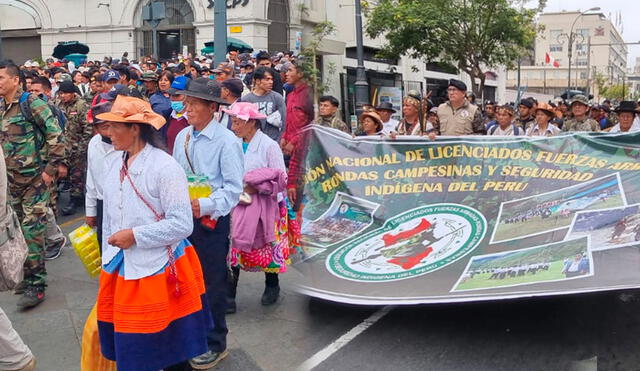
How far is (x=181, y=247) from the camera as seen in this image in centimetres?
338

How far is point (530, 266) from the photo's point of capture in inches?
179

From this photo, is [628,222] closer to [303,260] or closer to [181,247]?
[303,260]

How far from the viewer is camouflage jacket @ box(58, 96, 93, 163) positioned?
8.89 meters

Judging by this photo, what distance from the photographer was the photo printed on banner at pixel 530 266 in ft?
14.5

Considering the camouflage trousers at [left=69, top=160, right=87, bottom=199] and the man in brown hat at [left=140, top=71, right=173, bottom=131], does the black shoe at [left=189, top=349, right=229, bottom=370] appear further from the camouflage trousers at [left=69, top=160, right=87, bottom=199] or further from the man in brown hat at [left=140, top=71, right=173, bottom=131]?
the camouflage trousers at [left=69, top=160, right=87, bottom=199]

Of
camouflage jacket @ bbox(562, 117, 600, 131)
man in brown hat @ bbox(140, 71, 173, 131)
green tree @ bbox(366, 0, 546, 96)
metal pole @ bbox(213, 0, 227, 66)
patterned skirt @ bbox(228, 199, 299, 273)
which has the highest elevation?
green tree @ bbox(366, 0, 546, 96)

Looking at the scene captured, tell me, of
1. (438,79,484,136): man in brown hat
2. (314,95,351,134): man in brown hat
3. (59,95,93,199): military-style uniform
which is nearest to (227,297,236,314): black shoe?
(314,95,351,134): man in brown hat

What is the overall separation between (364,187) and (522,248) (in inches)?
50.1

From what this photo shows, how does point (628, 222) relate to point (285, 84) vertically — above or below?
below

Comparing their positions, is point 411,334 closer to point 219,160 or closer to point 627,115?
point 219,160

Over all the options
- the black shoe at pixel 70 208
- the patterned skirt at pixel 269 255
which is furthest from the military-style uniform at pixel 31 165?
the black shoe at pixel 70 208

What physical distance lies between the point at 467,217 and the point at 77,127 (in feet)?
19.2

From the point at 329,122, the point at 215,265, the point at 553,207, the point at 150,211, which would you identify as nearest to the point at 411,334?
the point at 553,207

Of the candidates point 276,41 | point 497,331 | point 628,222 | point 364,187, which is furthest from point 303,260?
point 276,41
